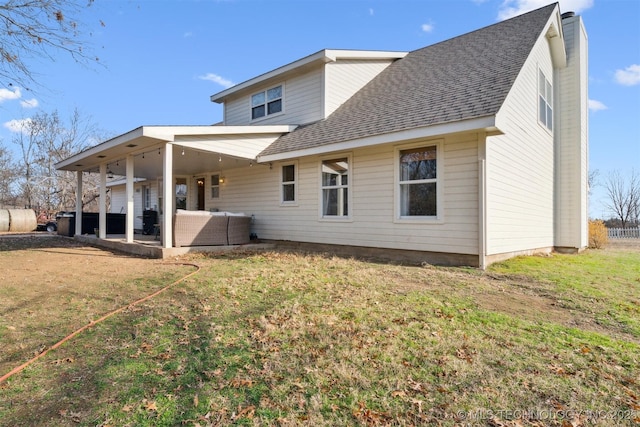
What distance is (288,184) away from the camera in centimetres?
1055

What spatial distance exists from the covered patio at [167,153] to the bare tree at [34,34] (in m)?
2.46

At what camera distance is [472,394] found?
7.95ft

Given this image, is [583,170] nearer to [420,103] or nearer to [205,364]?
[420,103]

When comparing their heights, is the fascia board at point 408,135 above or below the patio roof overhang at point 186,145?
below

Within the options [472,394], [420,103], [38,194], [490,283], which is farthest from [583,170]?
[38,194]

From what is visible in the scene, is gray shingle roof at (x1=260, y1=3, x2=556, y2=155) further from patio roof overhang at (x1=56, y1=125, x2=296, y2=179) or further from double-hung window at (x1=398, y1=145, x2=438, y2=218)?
double-hung window at (x1=398, y1=145, x2=438, y2=218)

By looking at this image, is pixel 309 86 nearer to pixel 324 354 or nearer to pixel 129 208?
pixel 129 208

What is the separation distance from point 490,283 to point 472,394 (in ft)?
12.2

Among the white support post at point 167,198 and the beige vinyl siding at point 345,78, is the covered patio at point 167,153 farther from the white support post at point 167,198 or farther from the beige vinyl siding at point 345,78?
the beige vinyl siding at point 345,78

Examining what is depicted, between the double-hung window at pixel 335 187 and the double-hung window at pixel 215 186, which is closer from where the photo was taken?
the double-hung window at pixel 335 187

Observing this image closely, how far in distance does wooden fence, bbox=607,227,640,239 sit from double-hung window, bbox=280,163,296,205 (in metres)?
20.4

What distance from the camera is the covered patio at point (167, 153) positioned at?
8422 mm

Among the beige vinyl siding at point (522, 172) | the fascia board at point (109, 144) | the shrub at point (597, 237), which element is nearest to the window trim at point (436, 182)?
the beige vinyl siding at point (522, 172)

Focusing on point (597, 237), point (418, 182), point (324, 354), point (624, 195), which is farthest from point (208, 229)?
point (624, 195)
